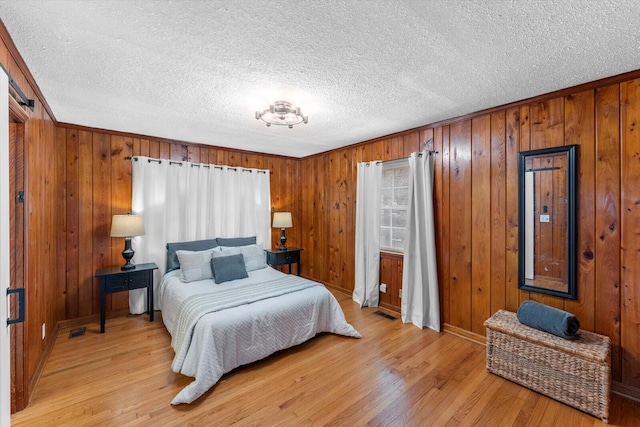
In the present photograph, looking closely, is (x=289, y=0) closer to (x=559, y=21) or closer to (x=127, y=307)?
(x=559, y=21)

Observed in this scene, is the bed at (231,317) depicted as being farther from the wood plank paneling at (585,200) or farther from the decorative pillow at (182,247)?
the wood plank paneling at (585,200)

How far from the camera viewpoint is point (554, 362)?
205 centimetres

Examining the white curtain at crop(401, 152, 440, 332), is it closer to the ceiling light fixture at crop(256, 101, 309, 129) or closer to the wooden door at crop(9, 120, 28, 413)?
the ceiling light fixture at crop(256, 101, 309, 129)

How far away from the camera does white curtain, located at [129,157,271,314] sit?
12.0 ft

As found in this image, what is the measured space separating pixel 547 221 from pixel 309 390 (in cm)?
248

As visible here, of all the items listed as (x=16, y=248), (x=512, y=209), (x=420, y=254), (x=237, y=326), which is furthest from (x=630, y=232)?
(x=16, y=248)

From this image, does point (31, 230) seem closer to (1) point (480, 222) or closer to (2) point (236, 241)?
(2) point (236, 241)

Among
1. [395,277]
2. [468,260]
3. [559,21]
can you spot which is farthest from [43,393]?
[559,21]

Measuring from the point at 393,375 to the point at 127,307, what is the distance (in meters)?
3.37

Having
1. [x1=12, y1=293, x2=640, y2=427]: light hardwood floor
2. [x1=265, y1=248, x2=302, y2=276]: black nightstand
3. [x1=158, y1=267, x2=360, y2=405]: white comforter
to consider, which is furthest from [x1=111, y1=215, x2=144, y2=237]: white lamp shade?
[x1=265, y1=248, x2=302, y2=276]: black nightstand

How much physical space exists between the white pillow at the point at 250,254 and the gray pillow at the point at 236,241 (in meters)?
0.21

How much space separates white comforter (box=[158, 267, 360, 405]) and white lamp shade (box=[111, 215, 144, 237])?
692 mm

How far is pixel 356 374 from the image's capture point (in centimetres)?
235

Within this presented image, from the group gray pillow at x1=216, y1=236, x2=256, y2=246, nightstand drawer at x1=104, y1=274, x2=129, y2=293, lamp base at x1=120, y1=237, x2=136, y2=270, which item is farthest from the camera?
gray pillow at x1=216, y1=236, x2=256, y2=246
